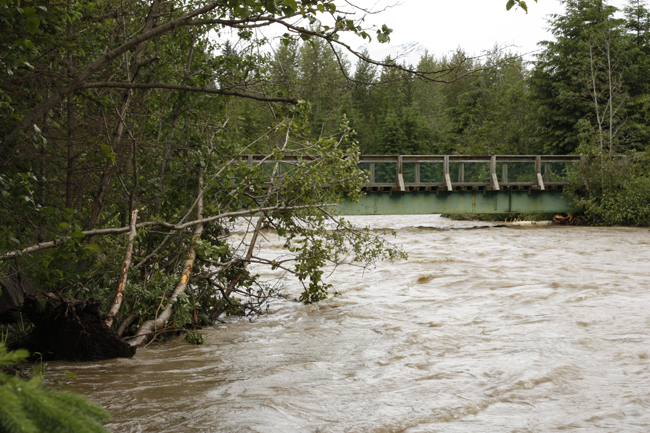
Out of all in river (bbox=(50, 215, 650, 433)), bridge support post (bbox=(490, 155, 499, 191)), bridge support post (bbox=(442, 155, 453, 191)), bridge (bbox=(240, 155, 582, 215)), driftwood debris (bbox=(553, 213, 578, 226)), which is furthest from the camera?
driftwood debris (bbox=(553, 213, 578, 226))

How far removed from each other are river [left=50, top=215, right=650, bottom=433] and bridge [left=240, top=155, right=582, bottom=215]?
45.6 feet

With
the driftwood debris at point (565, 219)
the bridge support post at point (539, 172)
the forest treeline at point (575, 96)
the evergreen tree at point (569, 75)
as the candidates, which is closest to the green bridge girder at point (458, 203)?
the bridge support post at point (539, 172)

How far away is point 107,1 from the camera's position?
23.8 ft

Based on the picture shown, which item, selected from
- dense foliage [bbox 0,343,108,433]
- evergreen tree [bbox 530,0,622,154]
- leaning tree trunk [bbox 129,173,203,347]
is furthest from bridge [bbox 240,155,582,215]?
dense foliage [bbox 0,343,108,433]

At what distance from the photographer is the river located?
13.9ft

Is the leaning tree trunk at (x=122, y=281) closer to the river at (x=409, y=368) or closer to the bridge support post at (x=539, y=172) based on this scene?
the river at (x=409, y=368)

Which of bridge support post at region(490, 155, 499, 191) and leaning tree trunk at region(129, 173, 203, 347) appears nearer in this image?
leaning tree trunk at region(129, 173, 203, 347)

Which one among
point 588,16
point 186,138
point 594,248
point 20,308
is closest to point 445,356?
point 20,308

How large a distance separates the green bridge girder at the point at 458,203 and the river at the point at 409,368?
46.6 feet

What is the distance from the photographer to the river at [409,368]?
423 centimetres

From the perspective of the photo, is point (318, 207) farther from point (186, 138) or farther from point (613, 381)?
point (613, 381)

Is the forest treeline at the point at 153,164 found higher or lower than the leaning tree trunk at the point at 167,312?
higher

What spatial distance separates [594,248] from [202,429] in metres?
16.6

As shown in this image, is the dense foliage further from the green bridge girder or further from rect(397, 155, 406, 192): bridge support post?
rect(397, 155, 406, 192): bridge support post
